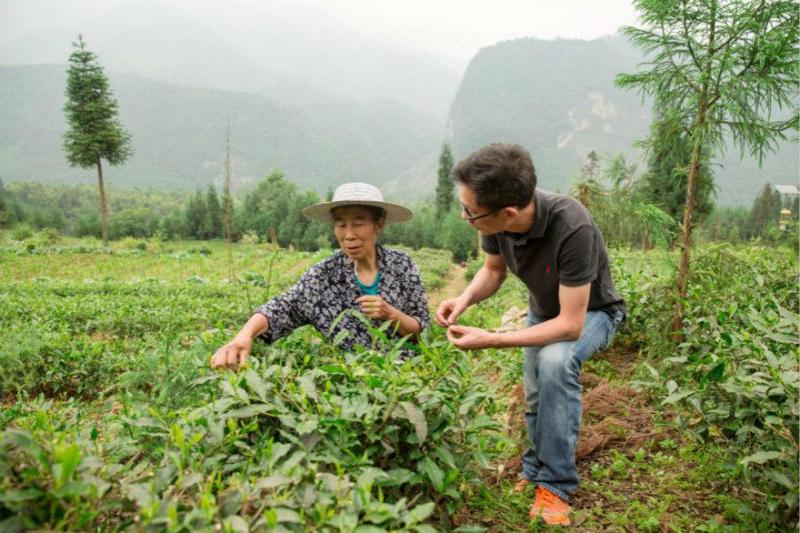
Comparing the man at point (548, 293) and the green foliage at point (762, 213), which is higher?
the man at point (548, 293)

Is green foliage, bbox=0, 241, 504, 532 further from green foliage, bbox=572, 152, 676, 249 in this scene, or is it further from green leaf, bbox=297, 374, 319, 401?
green foliage, bbox=572, 152, 676, 249

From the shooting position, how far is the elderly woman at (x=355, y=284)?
2.38 meters

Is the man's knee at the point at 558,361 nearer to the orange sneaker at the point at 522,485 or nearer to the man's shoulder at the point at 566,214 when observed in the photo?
the man's shoulder at the point at 566,214

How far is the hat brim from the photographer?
2.51 meters

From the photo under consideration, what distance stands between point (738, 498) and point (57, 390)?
578 cm

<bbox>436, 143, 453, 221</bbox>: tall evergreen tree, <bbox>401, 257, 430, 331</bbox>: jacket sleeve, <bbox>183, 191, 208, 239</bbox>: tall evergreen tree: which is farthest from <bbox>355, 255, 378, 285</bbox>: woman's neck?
<bbox>183, 191, 208, 239</bbox>: tall evergreen tree

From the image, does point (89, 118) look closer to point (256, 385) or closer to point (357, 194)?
point (357, 194)

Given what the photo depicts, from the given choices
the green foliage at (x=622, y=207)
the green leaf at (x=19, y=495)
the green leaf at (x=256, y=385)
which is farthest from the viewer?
the green foliage at (x=622, y=207)

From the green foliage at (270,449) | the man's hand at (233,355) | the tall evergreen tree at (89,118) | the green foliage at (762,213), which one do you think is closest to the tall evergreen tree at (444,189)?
the green foliage at (762,213)

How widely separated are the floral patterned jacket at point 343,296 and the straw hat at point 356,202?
0.24 meters

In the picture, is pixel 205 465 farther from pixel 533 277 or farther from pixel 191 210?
pixel 191 210

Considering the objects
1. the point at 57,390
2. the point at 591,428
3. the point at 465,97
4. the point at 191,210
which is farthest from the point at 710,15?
the point at 465,97

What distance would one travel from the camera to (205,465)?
109 centimetres

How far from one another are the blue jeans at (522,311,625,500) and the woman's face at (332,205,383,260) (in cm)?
112
